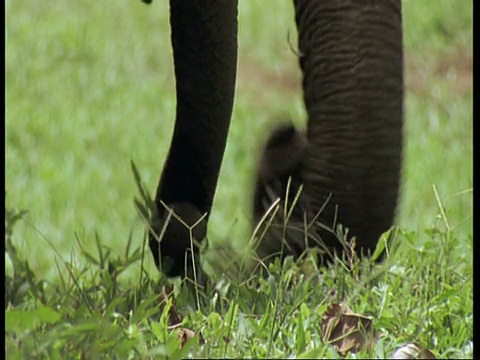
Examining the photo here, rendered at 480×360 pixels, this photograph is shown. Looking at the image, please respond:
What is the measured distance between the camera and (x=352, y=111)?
2.34 m

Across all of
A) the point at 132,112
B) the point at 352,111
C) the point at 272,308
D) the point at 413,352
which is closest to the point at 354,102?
the point at 352,111

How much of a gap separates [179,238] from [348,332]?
408mm

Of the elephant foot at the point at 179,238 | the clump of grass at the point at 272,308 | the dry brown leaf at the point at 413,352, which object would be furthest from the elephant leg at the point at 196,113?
the dry brown leaf at the point at 413,352

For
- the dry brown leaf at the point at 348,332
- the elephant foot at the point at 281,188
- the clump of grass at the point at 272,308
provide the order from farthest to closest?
the elephant foot at the point at 281,188 → the dry brown leaf at the point at 348,332 → the clump of grass at the point at 272,308

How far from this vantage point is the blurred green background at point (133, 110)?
14.0 feet

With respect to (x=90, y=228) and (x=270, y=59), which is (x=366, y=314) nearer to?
(x=90, y=228)

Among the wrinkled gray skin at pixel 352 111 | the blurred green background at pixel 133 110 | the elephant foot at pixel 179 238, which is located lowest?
the blurred green background at pixel 133 110

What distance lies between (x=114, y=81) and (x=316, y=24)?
2.94 meters

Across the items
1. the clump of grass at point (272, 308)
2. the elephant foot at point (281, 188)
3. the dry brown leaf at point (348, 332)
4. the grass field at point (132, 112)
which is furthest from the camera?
the grass field at point (132, 112)

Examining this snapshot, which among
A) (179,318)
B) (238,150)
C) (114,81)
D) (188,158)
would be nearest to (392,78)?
(188,158)

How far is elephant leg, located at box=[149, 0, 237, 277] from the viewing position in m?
2.32

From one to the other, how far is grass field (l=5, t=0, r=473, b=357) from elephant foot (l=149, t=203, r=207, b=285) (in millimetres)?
1244

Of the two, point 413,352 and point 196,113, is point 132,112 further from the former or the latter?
point 413,352

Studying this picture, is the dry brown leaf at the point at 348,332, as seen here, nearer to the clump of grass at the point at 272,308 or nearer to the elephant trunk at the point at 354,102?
the clump of grass at the point at 272,308
